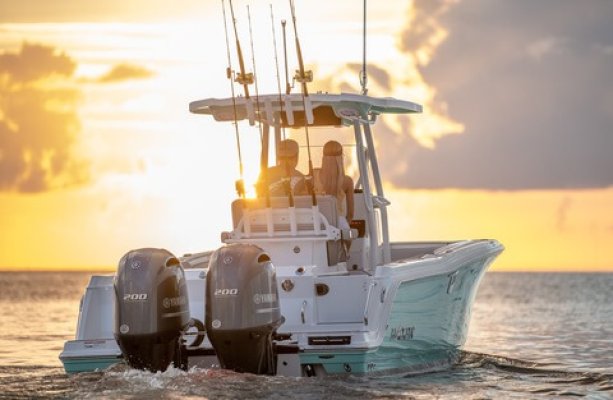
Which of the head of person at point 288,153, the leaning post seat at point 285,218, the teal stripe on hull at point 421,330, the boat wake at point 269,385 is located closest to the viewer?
the boat wake at point 269,385

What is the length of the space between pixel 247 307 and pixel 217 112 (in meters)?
3.43

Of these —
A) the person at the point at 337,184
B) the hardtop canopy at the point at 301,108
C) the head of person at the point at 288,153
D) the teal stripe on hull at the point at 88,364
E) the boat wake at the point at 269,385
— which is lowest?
the boat wake at the point at 269,385

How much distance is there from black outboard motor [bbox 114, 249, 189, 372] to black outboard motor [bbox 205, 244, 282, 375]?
367mm

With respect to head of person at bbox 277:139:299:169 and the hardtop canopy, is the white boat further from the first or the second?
head of person at bbox 277:139:299:169

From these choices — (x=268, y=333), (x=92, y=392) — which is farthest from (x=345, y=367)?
(x=92, y=392)

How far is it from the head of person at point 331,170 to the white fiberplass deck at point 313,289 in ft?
1.11

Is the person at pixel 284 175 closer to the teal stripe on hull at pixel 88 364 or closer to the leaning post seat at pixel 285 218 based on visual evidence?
the leaning post seat at pixel 285 218

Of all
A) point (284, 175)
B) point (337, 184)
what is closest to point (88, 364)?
point (284, 175)

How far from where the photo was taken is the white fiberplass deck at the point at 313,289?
44.8 ft

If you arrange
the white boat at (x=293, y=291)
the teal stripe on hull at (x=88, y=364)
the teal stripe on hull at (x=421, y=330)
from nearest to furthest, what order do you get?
the white boat at (x=293, y=291), the teal stripe on hull at (x=421, y=330), the teal stripe on hull at (x=88, y=364)

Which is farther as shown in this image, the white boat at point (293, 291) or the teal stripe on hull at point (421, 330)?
the teal stripe on hull at point (421, 330)

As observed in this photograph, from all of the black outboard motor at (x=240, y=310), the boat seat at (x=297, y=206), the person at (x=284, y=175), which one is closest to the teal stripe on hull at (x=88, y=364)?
the black outboard motor at (x=240, y=310)

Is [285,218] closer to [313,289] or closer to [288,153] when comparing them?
[313,289]

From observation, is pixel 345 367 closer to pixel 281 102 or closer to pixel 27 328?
pixel 281 102
